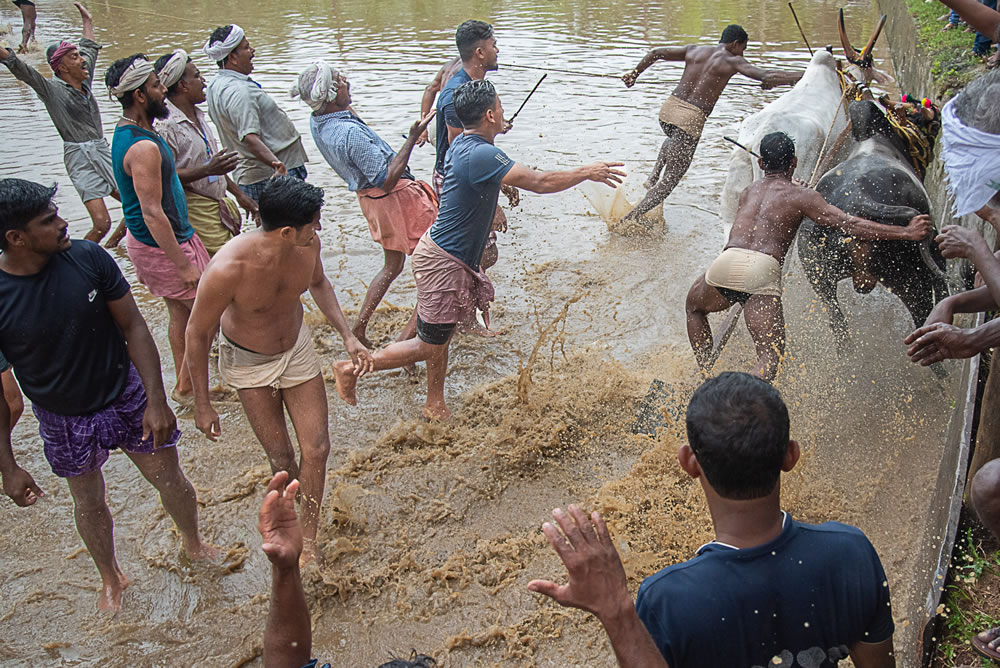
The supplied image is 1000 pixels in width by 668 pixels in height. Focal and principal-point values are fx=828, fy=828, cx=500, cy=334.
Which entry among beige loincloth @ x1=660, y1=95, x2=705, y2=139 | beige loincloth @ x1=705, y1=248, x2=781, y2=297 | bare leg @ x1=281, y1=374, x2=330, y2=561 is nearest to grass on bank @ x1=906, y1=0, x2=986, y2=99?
beige loincloth @ x1=660, y1=95, x2=705, y2=139

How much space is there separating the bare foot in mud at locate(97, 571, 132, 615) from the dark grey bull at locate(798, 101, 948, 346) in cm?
422

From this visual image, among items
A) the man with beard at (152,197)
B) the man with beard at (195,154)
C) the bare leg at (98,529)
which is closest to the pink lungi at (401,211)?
the man with beard at (195,154)

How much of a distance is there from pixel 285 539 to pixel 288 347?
1.52 meters

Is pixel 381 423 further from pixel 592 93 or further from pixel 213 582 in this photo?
pixel 592 93

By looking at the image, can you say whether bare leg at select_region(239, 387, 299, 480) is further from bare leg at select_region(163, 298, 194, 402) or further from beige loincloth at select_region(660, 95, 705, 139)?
beige loincloth at select_region(660, 95, 705, 139)

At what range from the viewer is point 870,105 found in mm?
5527

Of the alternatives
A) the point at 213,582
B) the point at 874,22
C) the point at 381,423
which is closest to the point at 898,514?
the point at 381,423

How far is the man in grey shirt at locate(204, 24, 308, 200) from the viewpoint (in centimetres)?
524


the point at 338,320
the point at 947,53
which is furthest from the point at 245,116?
the point at 947,53

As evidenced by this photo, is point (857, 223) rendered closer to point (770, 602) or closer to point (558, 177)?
point (558, 177)

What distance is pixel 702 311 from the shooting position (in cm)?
467

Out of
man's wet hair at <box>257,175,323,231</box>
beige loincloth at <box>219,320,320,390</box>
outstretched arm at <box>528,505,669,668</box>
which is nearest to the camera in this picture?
outstretched arm at <box>528,505,669,668</box>

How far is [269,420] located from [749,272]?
8.31 ft

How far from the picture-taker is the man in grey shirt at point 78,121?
235 inches
